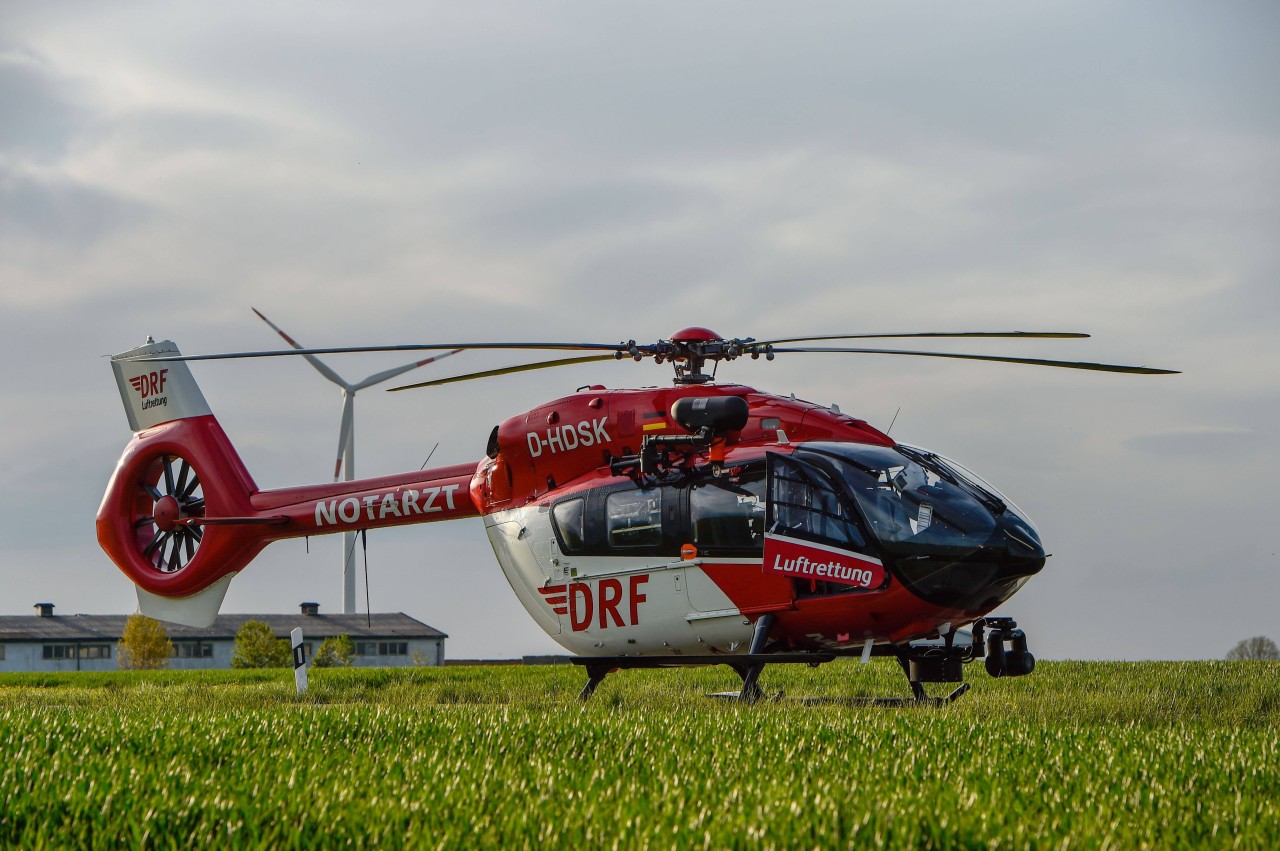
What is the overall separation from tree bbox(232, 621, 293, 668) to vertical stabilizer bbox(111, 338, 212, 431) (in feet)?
132

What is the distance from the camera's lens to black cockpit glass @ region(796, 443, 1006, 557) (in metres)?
13.3

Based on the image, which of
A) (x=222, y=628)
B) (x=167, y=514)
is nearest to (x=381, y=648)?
(x=222, y=628)

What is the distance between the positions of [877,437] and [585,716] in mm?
5843

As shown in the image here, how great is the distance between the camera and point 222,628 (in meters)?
81.1

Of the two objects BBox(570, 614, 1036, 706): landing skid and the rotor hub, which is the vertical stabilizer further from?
BBox(570, 614, 1036, 706): landing skid

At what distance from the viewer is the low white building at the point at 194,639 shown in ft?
248

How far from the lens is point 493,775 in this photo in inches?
285

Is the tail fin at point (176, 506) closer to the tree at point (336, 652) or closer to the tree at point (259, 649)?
the tree at point (336, 652)

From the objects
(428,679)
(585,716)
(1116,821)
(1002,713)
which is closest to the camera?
(1116,821)

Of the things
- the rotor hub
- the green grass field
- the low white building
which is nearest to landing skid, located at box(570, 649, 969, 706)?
the green grass field

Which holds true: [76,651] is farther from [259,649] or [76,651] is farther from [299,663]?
[299,663]

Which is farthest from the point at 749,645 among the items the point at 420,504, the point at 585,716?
the point at 420,504

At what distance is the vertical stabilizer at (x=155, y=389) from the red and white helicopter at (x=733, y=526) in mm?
6327

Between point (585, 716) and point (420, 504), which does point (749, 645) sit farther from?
point (420, 504)
